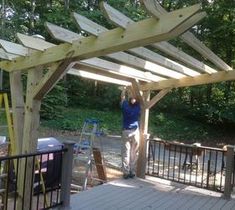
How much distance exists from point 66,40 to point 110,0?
16244 mm

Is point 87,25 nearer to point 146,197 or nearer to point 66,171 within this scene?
point 66,171

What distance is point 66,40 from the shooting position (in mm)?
4270

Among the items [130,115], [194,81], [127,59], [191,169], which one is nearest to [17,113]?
[127,59]

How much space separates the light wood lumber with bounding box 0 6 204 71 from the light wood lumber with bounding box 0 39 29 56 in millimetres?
142

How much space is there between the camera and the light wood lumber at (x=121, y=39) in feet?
10.7

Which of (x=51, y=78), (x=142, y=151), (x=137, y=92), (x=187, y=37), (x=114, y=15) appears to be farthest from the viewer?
(x=142, y=151)

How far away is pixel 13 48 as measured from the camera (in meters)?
4.96

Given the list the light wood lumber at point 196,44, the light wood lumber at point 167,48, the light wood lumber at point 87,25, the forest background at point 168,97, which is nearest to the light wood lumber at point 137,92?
the light wood lumber at point 167,48

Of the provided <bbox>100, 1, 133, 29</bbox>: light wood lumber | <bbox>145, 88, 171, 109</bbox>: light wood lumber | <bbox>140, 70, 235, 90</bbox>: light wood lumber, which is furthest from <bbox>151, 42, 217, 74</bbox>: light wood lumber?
<bbox>145, 88, 171, 109</bbox>: light wood lumber

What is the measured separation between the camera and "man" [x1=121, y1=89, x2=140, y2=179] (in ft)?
24.2

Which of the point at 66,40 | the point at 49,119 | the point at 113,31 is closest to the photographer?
the point at 113,31

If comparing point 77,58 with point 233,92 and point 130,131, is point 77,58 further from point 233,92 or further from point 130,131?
point 233,92

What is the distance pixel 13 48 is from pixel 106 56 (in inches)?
49.6

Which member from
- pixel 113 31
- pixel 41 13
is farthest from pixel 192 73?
pixel 41 13
